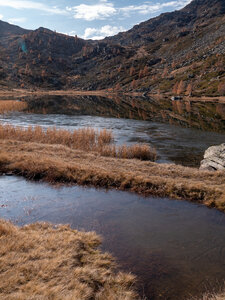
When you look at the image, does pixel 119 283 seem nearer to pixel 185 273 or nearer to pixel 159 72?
pixel 185 273

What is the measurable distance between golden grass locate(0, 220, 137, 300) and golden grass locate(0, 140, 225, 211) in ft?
21.6

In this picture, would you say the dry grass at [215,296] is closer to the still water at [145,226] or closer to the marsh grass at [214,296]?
the marsh grass at [214,296]

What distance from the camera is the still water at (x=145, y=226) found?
7.84m

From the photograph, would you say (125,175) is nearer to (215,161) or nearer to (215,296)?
(215,161)

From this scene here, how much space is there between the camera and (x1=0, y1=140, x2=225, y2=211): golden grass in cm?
1477

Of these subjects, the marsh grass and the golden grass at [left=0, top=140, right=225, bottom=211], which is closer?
the marsh grass

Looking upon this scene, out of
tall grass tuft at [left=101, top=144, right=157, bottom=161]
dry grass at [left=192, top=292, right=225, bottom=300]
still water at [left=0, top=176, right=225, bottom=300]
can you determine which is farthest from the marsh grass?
tall grass tuft at [left=101, top=144, right=157, bottom=161]

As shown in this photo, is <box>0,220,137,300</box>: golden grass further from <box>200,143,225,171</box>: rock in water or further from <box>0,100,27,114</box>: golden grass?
<box>0,100,27,114</box>: golden grass

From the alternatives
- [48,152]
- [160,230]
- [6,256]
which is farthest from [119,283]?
[48,152]

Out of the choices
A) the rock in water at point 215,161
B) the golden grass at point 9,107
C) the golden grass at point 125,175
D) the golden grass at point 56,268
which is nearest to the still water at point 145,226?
the golden grass at point 56,268

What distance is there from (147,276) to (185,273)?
4.13ft

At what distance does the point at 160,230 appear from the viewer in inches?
→ 424

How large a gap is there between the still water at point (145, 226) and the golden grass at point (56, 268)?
709 millimetres

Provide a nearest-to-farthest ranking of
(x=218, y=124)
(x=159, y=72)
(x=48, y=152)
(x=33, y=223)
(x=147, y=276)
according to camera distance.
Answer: (x=147, y=276), (x=33, y=223), (x=48, y=152), (x=218, y=124), (x=159, y=72)
